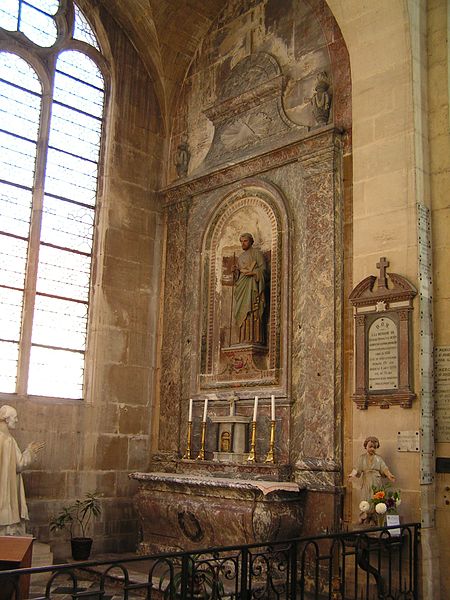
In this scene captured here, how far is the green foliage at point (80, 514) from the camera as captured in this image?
9.36 metres

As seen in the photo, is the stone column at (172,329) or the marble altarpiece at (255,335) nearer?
the marble altarpiece at (255,335)

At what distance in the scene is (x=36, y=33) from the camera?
1042 centimetres

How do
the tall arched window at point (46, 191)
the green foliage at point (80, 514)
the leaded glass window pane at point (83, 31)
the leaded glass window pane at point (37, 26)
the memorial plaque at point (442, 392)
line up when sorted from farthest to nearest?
the leaded glass window pane at point (83, 31) → the leaded glass window pane at point (37, 26) → the tall arched window at point (46, 191) → the green foliage at point (80, 514) → the memorial plaque at point (442, 392)

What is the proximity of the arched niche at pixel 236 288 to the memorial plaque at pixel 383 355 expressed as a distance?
5.20ft

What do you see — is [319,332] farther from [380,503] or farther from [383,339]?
[380,503]

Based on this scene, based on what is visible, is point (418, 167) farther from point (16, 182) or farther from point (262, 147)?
point (16, 182)

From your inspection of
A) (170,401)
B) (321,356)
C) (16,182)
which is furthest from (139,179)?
(321,356)

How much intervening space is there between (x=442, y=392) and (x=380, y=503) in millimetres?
1318

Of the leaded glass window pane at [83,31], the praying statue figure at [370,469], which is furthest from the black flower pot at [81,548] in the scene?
the leaded glass window pane at [83,31]

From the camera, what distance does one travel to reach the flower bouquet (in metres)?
6.77

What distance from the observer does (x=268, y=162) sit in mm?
9711

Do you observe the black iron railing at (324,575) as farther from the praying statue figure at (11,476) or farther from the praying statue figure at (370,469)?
the praying statue figure at (11,476)

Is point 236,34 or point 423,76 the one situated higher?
point 236,34

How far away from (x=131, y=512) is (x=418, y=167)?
5.86 metres
